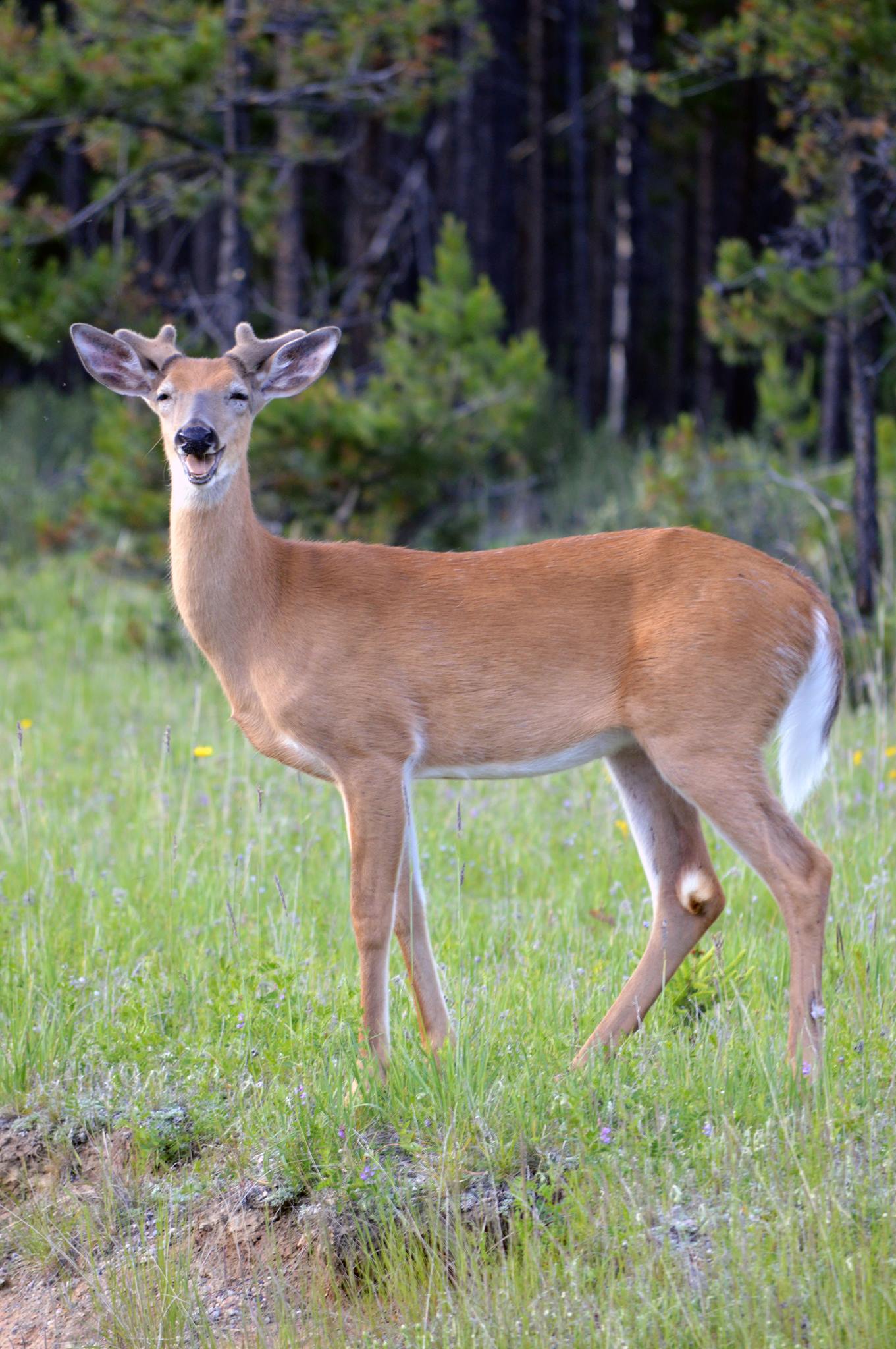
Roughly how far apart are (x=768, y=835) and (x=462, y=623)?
0.91m

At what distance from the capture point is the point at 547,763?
3.67m

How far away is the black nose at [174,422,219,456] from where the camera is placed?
3.69 metres

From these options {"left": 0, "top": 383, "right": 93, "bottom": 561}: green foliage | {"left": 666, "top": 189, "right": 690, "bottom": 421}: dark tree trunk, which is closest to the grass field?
{"left": 0, "top": 383, "right": 93, "bottom": 561}: green foliage

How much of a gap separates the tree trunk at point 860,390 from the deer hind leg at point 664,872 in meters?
4.04

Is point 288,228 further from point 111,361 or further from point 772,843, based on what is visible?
point 772,843

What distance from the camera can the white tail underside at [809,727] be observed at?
368cm

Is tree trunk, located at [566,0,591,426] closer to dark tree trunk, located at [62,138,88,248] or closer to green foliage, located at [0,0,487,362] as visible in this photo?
dark tree trunk, located at [62,138,88,248]

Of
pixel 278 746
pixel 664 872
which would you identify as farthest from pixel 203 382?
pixel 664 872

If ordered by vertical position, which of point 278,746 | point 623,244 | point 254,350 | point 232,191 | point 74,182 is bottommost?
point 278,746

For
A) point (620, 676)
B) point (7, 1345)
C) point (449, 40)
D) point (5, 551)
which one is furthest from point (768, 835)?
point (449, 40)

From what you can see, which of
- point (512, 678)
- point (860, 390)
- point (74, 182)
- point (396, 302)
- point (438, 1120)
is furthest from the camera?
point (74, 182)

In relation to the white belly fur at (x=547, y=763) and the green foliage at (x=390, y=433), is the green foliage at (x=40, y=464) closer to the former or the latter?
the green foliage at (x=390, y=433)

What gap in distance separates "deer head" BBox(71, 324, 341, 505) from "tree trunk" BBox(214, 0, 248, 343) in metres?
4.88

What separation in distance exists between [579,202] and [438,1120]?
20955 mm
